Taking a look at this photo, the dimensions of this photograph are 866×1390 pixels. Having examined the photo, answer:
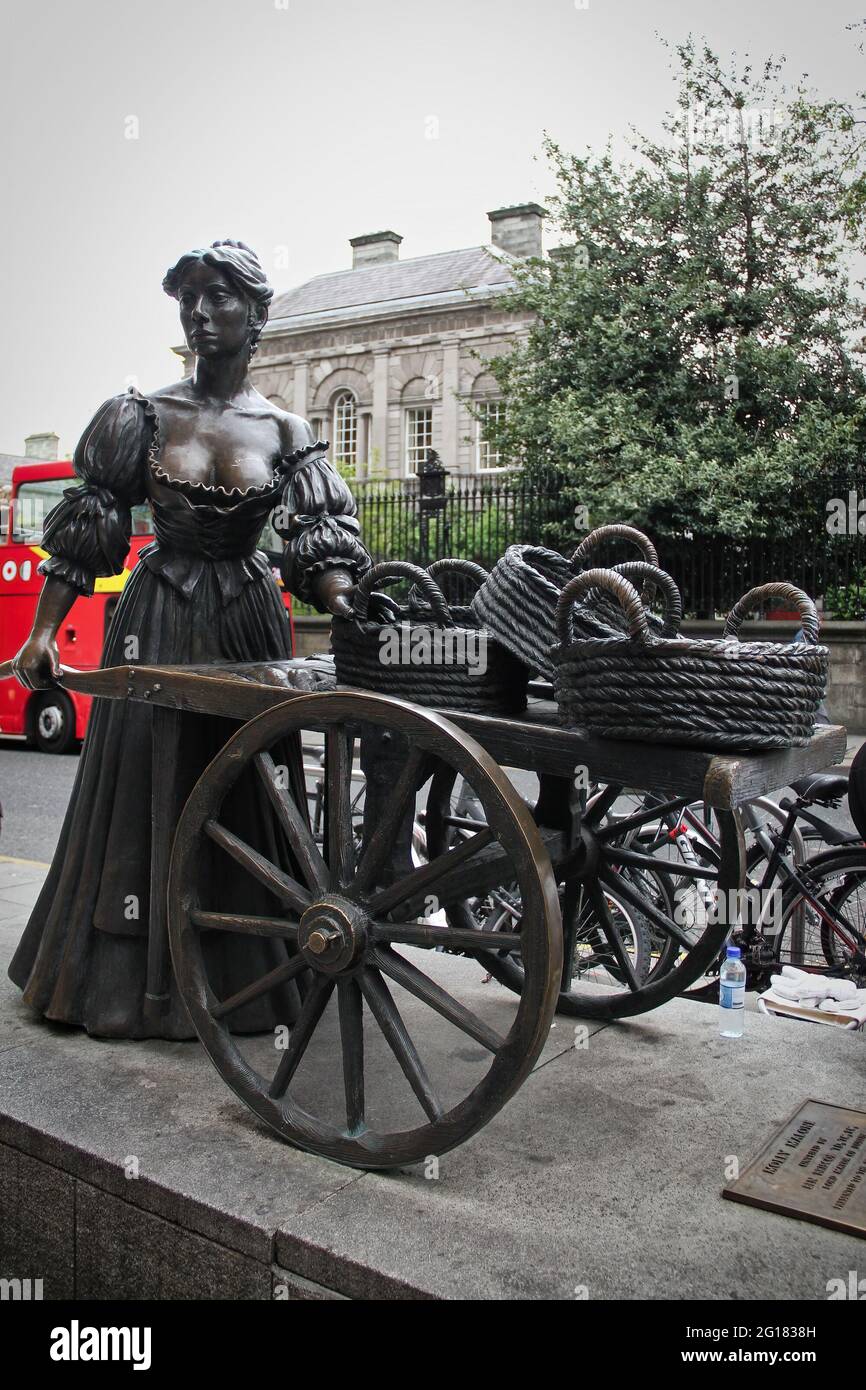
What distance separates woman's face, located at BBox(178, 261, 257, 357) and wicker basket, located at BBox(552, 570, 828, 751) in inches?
57.1

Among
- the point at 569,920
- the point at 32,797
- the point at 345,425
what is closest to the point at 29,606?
the point at 32,797

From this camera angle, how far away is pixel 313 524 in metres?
3.14

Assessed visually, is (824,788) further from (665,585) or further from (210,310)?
(210,310)

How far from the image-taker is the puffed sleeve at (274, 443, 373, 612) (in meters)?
3.10

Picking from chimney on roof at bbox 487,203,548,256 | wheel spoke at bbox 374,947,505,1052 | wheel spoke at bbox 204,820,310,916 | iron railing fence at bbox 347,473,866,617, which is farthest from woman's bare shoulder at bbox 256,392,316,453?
chimney on roof at bbox 487,203,548,256

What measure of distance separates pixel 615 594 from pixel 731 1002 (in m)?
1.71

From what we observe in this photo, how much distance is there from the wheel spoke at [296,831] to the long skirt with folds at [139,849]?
1.94 ft

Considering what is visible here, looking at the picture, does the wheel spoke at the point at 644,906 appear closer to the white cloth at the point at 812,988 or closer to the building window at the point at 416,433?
the white cloth at the point at 812,988

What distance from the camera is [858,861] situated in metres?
4.39

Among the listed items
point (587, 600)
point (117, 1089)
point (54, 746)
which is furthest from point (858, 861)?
point (54, 746)

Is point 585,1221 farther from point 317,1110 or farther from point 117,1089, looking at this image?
point 117,1089

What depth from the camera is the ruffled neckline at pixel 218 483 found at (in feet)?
10.2

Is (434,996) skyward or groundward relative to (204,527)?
groundward
